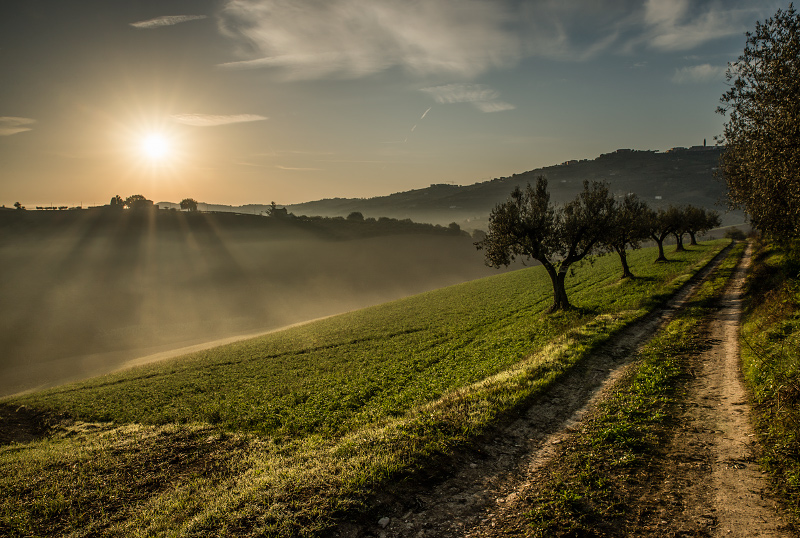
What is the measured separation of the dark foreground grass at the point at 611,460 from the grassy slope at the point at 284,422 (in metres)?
2.97

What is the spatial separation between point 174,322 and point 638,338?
115 m

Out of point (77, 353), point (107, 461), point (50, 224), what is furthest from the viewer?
point (50, 224)

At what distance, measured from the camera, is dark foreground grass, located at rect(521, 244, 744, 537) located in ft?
26.3

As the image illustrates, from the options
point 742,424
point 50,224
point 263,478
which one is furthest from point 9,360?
point 742,424

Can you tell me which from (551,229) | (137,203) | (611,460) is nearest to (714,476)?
(611,460)

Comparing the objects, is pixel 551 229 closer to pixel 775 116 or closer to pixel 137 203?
pixel 775 116

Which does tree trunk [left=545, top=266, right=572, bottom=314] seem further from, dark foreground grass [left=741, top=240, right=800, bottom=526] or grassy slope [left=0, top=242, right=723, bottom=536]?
dark foreground grass [left=741, top=240, right=800, bottom=526]

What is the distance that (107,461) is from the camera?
53.4ft

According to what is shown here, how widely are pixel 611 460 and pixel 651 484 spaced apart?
A: 46.3 inches

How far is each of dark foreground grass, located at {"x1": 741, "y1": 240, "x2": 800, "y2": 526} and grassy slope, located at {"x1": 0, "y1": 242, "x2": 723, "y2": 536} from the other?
684 cm

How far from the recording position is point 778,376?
12422mm

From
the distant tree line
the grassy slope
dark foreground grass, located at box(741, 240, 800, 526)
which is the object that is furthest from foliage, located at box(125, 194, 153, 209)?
dark foreground grass, located at box(741, 240, 800, 526)

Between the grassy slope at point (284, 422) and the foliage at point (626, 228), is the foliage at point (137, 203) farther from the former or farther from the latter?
the foliage at point (626, 228)

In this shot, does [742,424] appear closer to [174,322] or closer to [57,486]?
[57,486]
